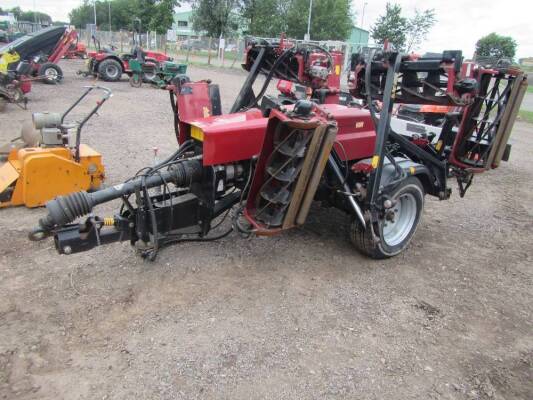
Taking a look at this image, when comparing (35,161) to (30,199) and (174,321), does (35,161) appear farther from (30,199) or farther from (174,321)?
(174,321)

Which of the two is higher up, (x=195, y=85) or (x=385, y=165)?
(x=195, y=85)

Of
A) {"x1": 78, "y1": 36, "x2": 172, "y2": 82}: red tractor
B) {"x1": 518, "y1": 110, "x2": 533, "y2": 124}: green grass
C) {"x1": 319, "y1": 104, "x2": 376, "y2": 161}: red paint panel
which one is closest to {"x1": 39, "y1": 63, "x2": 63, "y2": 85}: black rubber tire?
{"x1": 78, "y1": 36, "x2": 172, "y2": 82}: red tractor

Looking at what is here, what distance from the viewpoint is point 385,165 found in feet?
13.0

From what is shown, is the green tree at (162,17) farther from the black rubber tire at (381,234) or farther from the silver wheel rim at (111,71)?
the black rubber tire at (381,234)

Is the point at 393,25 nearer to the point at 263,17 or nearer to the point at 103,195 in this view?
the point at 263,17

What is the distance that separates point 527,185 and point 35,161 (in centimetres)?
727

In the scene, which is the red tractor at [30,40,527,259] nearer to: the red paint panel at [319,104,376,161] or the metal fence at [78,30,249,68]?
the red paint panel at [319,104,376,161]

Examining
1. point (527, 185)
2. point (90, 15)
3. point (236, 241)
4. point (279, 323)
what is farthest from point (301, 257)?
point (90, 15)

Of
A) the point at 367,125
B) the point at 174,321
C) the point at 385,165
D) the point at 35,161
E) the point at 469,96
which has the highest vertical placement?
the point at 469,96

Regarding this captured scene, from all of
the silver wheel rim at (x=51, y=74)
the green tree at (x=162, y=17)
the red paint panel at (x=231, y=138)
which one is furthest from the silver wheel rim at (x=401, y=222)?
the green tree at (x=162, y=17)

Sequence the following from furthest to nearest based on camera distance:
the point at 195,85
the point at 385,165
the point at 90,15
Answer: the point at 90,15 < the point at 195,85 < the point at 385,165

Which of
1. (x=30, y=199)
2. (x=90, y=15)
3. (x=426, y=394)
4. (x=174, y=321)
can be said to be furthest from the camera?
(x=90, y=15)

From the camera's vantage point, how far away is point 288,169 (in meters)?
3.31

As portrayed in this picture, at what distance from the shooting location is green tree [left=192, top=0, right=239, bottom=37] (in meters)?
37.9
